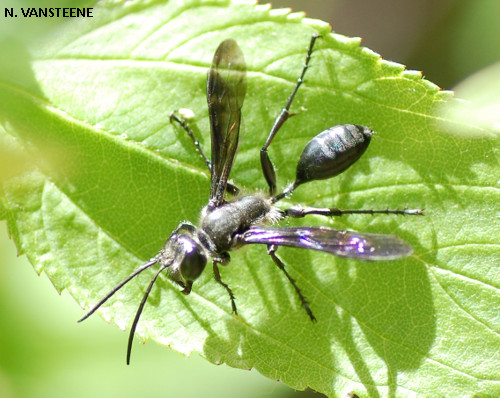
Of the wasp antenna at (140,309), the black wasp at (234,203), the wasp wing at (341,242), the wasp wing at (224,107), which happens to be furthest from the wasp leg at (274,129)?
the wasp antenna at (140,309)

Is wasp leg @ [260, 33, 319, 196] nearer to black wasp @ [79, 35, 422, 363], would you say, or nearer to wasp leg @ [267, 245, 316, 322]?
black wasp @ [79, 35, 422, 363]

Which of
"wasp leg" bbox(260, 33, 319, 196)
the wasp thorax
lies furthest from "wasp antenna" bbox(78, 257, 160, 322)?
the wasp thorax

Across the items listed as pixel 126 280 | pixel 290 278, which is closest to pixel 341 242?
pixel 290 278

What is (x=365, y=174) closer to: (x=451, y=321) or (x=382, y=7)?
(x=451, y=321)

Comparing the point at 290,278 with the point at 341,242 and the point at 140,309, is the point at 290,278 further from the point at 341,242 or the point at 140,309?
the point at 140,309

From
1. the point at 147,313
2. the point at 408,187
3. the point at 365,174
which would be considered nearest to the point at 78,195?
the point at 147,313

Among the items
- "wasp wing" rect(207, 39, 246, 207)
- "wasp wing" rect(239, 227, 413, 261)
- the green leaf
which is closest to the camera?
"wasp wing" rect(239, 227, 413, 261)

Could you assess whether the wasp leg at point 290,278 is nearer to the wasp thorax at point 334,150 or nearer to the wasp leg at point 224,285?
the wasp leg at point 224,285
